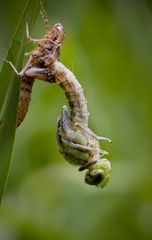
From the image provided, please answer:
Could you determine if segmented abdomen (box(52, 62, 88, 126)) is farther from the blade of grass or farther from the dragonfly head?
the blade of grass

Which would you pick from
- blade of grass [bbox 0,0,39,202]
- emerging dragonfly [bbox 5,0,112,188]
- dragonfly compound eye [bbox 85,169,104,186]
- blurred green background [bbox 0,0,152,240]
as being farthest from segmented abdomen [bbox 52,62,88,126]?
blurred green background [bbox 0,0,152,240]

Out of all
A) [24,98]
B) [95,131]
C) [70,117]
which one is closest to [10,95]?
[24,98]

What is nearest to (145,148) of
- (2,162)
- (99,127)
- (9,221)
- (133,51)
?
(99,127)

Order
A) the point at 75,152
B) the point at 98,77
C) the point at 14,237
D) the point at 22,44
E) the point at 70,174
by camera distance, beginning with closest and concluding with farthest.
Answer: the point at 22,44 < the point at 75,152 < the point at 14,237 < the point at 70,174 < the point at 98,77

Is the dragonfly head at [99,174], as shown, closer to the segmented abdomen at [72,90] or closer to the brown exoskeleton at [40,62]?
the segmented abdomen at [72,90]

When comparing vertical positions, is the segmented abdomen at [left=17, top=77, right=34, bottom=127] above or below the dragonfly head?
above

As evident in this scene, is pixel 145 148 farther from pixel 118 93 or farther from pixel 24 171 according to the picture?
pixel 24 171

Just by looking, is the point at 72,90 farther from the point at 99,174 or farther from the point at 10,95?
the point at 10,95
